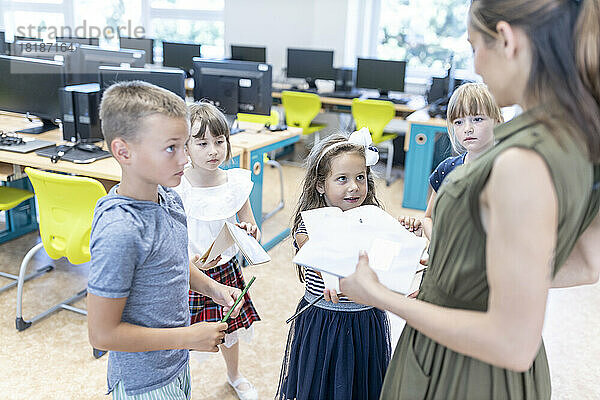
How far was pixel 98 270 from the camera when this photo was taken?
111 cm

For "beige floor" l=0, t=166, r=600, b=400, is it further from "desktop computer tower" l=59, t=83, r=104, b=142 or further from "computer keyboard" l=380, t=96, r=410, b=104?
"computer keyboard" l=380, t=96, r=410, b=104

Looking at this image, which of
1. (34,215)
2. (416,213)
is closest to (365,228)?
(34,215)

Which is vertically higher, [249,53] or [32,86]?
[249,53]

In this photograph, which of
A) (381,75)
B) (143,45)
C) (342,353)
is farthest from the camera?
(143,45)

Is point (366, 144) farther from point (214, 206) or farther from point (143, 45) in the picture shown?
point (143, 45)

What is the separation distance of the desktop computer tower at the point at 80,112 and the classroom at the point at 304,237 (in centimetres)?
1

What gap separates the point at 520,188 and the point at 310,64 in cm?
565

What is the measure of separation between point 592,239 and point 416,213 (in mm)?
3678

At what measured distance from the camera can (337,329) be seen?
5.32ft

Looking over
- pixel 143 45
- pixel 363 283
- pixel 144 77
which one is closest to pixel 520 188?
pixel 363 283

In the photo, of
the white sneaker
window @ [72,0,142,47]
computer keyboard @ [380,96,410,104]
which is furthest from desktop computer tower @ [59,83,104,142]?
window @ [72,0,142,47]

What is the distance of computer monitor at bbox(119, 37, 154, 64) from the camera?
6.48 metres

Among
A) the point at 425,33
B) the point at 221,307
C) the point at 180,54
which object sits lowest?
the point at 221,307

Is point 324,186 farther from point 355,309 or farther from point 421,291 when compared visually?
point 421,291
